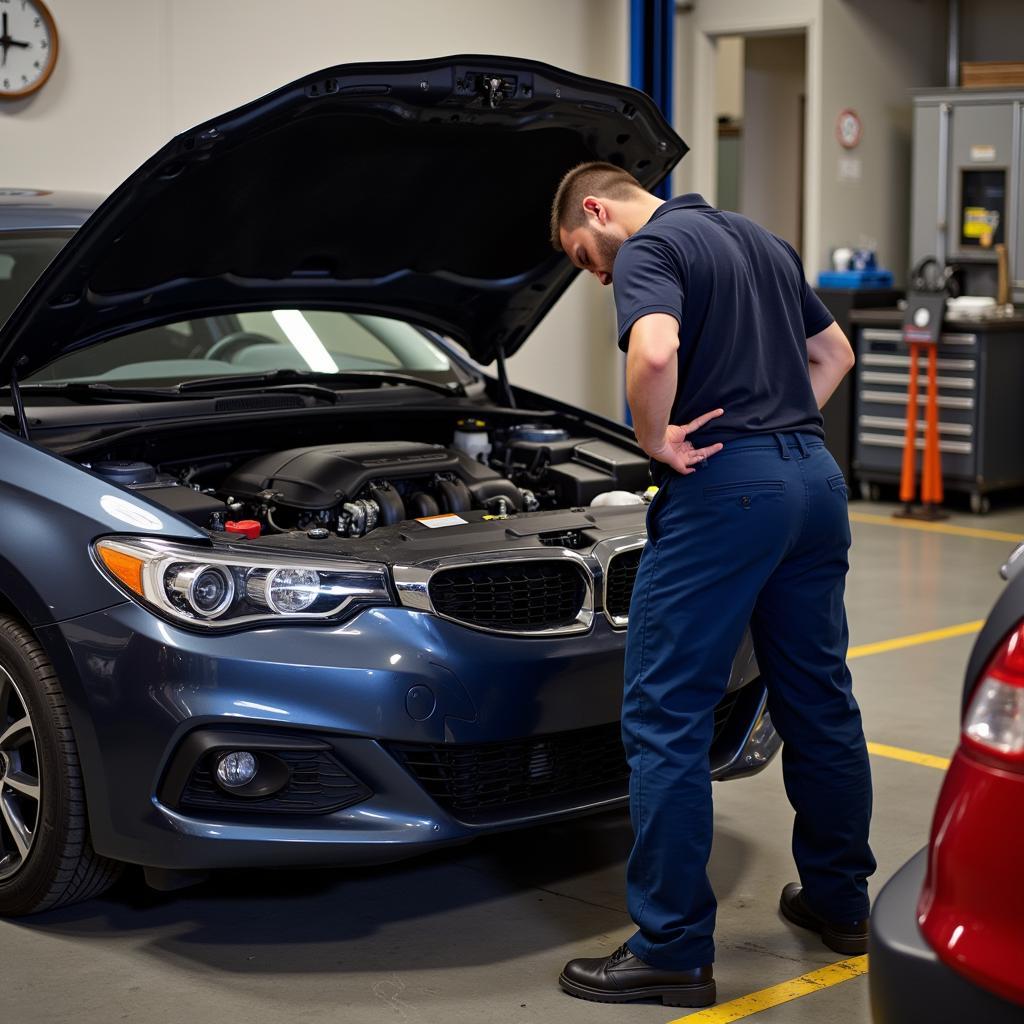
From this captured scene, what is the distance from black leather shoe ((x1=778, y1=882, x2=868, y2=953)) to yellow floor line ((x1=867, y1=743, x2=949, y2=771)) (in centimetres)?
107

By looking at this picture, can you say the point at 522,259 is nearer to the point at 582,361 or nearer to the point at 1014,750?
the point at 1014,750

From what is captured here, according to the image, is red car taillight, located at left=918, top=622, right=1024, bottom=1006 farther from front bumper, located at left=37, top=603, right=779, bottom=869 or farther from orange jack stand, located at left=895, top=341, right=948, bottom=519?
orange jack stand, located at left=895, top=341, right=948, bottom=519

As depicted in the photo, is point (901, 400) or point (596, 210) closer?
point (596, 210)

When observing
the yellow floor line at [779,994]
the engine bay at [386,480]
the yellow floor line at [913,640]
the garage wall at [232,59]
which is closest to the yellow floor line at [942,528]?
the yellow floor line at [913,640]

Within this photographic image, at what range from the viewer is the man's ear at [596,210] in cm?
286

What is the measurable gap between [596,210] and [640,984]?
4.48 ft

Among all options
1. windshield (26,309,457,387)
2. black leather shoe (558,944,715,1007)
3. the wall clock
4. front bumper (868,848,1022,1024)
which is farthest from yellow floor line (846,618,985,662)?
the wall clock

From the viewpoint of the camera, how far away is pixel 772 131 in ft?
43.2

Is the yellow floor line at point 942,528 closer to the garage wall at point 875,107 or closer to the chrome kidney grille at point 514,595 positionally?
the garage wall at point 875,107

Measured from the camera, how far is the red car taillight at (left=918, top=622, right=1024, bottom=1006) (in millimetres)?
1561

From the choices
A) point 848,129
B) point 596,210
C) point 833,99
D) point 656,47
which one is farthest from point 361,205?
point 848,129

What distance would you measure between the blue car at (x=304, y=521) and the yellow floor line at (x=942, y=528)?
4.60 meters

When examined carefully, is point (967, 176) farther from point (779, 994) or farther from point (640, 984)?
point (640, 984)

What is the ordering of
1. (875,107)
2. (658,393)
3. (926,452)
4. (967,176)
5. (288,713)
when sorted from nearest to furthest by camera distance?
A: (658,393) < (288,713) < (926,452) < (967,176) < (875,107)
